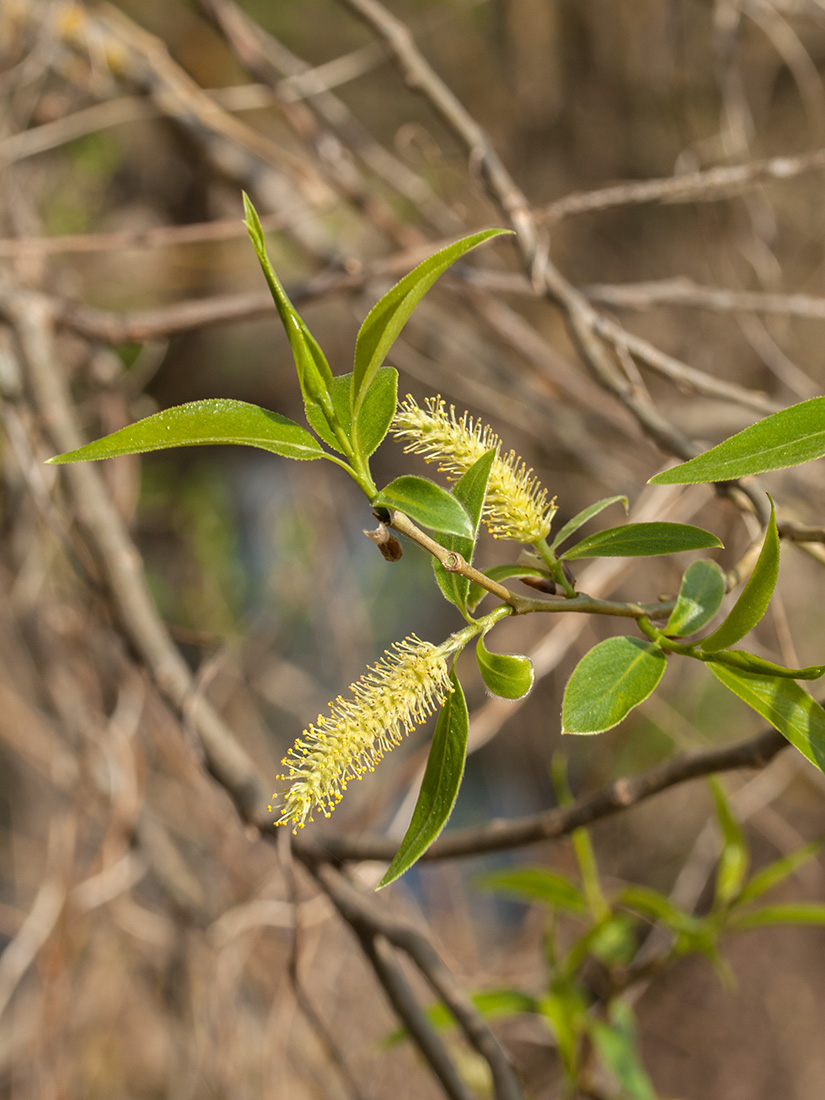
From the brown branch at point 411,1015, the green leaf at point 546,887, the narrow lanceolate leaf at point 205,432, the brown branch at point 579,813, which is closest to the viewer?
the narrow lanceolate leaf at point 205,432

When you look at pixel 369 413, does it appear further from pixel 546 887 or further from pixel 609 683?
pixel 546 887

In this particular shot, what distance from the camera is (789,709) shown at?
0.29m

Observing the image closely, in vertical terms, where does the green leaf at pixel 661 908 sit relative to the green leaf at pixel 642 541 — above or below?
below

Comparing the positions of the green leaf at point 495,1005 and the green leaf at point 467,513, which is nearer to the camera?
the green leaf at point 467,513

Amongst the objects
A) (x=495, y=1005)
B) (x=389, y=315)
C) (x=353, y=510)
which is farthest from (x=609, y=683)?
(x=353, y=510)

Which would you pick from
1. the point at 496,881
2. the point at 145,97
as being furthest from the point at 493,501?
the point at 145,97

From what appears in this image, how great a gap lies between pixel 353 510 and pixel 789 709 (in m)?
1.55

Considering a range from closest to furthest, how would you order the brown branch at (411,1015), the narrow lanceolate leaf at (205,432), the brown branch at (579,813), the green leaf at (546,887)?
the narrow lanceolate leaf at (205,432) < the brown branch at (579,813) < the brown branch at (411,1015) < the green leaf at (546,887)

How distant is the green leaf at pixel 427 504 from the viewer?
0.90ft

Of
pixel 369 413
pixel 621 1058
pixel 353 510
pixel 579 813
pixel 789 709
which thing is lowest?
pixel 353 510

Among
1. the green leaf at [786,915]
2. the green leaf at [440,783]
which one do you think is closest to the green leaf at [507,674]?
the green leaf at [440,783]

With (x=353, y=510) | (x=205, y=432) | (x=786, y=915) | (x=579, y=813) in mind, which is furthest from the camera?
(x=353, y=510)

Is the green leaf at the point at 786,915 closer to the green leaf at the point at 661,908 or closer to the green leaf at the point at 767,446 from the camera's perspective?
the green leaf at the point at 661,908

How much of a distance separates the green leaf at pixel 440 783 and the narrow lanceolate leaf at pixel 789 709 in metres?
0.10
